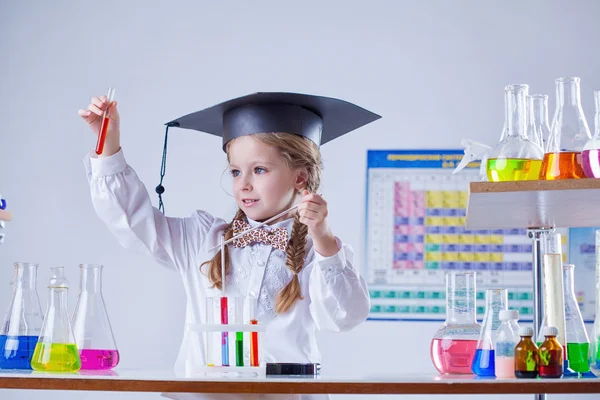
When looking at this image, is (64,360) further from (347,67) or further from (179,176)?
(347,67)

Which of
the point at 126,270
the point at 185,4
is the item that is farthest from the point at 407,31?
the point at 126,270

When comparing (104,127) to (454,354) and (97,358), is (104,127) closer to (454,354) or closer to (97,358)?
(97,358)

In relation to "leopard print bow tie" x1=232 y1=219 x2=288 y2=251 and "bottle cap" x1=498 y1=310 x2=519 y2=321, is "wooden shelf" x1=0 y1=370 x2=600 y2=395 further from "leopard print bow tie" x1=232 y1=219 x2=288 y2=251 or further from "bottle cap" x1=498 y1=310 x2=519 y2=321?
"leopard print bow tie" x1=232 y1=219 x2=288 y2=251

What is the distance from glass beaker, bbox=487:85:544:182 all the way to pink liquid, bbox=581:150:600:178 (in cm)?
7

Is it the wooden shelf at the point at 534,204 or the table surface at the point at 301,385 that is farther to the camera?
the wooden shelf at the point at 534,204

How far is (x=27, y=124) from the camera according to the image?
3186mm

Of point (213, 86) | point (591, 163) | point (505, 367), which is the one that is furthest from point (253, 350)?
point (213, 86)

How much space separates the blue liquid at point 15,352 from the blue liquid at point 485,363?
79 centimetres

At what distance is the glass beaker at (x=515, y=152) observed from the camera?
1.42 metres

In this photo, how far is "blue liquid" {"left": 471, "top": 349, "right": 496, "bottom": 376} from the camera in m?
1.35

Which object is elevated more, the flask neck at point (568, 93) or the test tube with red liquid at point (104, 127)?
the flask neck at point (568, 93)

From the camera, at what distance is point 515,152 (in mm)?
1424

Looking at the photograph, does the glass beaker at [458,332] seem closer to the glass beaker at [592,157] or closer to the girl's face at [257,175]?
the glass beaker at [592,157]

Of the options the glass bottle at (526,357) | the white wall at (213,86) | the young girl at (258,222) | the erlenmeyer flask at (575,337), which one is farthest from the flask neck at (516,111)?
the white wall at (213,86)
